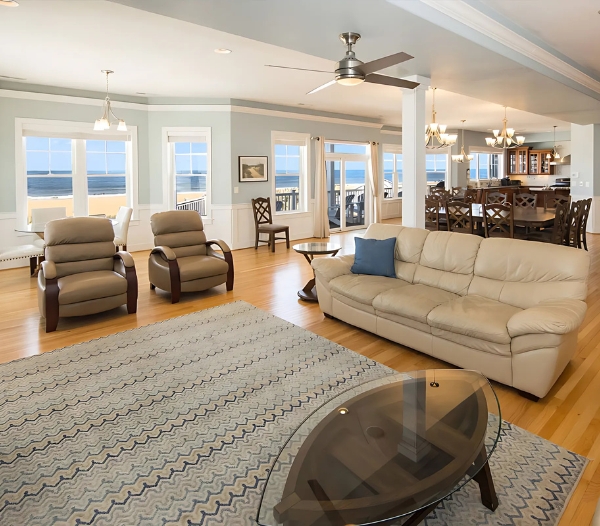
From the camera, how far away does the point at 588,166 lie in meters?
9.49

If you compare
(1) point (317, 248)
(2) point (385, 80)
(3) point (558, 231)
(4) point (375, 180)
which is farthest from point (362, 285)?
(4) point (375, 180)

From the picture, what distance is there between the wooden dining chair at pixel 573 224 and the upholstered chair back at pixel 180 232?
17.0 feet

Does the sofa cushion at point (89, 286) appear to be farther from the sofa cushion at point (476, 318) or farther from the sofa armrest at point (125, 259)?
the sofa cushion at point (476, 318)

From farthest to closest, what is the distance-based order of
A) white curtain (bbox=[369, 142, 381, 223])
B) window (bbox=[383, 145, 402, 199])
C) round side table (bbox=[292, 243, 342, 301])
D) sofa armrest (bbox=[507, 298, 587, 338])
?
window (bbox=[383, 145, 402, 199]) < white curtain (bbox=[369, 142, 381, 223]) < round side table (bbox=[292, 243, 342, 301]) < sofa armrest (bbox=[507, 298, 587, 338])

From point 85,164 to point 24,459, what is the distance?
6.31 meters

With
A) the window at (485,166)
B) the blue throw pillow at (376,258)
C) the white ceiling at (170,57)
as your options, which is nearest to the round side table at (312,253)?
the blue throw pillow at (376,258)

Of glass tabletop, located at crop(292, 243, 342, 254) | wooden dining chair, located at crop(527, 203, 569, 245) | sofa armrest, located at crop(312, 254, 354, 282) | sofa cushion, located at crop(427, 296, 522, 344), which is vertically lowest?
sofa cushion, located at crop(427, 296, 522, 344)

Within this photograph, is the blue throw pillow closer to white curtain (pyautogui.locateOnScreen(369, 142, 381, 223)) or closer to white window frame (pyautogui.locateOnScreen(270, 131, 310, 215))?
white window frame (pyautogui.locateOnScreen(270, 131, 310, 215))

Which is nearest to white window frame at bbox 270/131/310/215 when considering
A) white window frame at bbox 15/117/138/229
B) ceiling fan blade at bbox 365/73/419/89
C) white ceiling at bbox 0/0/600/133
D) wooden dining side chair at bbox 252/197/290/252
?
wooden dining side chair at bbox 252/197/290/252

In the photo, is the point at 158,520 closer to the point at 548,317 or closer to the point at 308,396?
the point at 308,396

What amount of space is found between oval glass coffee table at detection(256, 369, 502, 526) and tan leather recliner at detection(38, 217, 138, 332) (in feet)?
10.3

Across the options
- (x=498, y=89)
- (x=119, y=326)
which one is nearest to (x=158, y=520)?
(x=119, y=326)

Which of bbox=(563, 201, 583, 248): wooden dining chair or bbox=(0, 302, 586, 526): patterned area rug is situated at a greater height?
bbox=(563, 201, 583, 248): wooden dining chair

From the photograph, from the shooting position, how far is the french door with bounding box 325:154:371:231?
10587 mm
